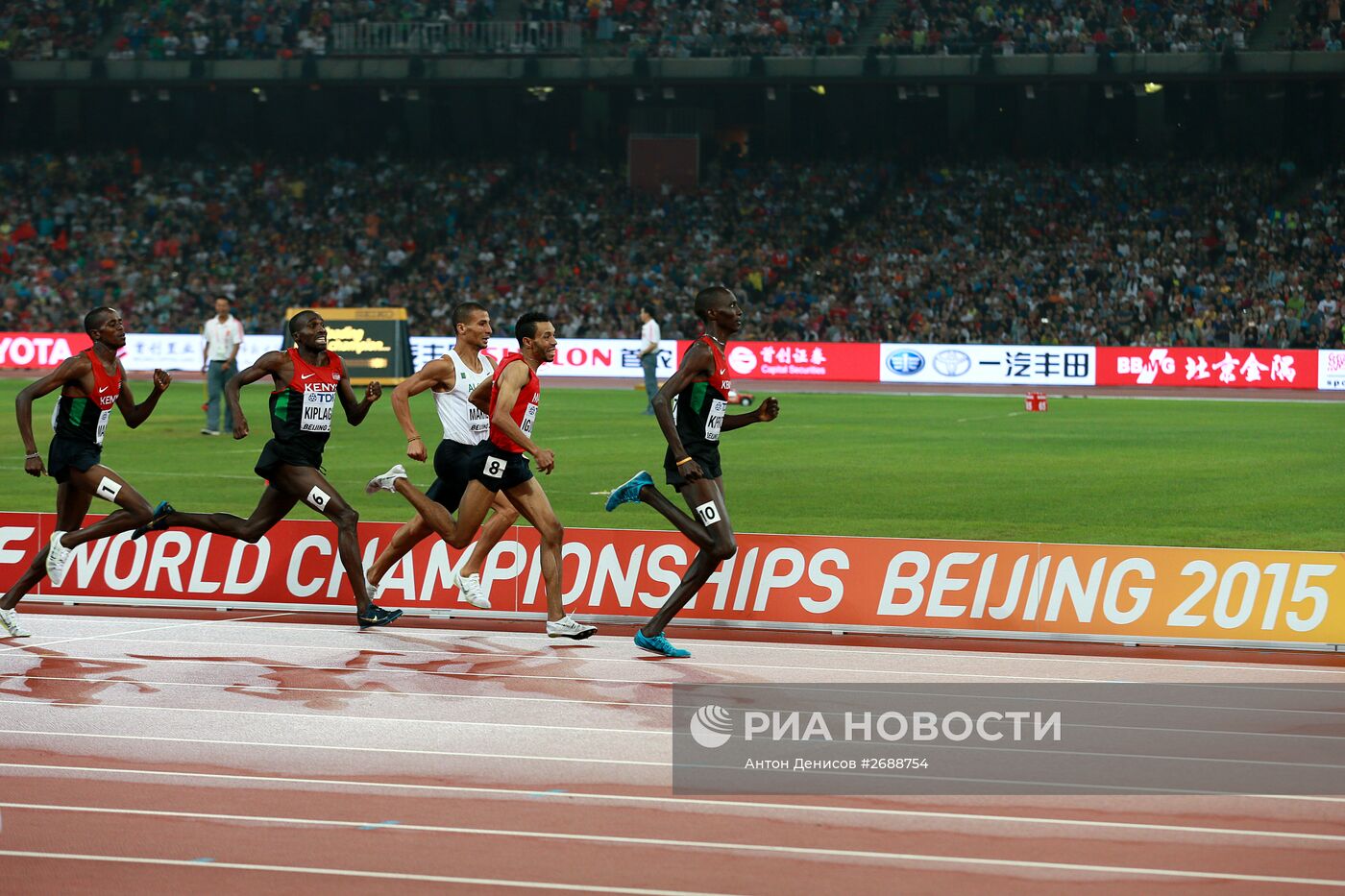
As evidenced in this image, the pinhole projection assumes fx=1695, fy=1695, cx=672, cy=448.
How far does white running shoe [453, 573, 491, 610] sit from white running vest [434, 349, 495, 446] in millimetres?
908

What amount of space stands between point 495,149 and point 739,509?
→ 40663 mm

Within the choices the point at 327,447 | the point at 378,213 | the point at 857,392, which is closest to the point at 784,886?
the point at 327,447

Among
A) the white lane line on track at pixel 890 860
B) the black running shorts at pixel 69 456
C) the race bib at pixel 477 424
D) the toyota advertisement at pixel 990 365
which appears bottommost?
the toyota advertisement at pixel 990 365

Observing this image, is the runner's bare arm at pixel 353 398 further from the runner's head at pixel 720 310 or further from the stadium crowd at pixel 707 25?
the stadium crowd at pixel 707 25

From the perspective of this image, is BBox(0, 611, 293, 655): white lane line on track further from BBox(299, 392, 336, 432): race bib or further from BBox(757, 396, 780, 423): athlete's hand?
BBox(757, 396, 780, 423): athlete's hand

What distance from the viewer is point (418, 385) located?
11156 millimetres

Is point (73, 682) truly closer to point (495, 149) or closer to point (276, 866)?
point (276, 866)

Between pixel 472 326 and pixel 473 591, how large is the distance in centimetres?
180

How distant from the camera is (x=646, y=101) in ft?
179

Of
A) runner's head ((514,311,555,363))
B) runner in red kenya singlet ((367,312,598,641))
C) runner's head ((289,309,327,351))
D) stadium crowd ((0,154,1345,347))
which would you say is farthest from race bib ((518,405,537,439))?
stadium crowd ((0,154,1345,347))

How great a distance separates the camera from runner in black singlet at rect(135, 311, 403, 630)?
11.0 m

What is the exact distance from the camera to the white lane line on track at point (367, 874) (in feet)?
18.0
